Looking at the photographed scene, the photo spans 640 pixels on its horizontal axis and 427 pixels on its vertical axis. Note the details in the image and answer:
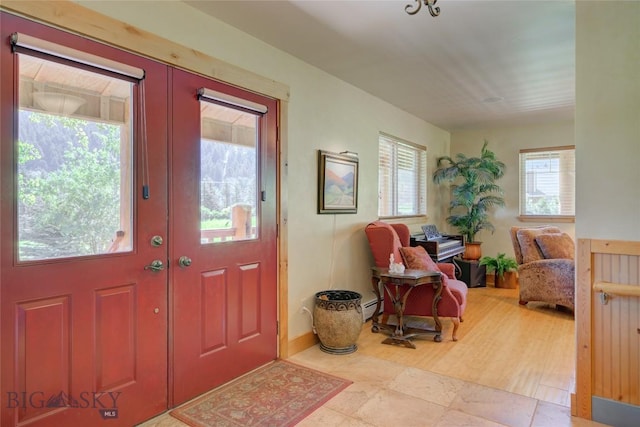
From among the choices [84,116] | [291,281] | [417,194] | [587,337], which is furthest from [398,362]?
[417,194]

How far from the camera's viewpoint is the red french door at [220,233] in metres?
2.31

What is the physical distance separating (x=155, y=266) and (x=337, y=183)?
193 cm

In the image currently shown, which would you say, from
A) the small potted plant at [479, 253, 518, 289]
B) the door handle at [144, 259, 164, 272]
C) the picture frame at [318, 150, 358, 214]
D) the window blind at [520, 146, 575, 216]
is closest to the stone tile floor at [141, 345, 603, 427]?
the door handle at [144, 259, 164, 272]

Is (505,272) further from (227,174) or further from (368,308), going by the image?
(227,174)

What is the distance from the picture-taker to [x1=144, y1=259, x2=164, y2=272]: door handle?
2.14m

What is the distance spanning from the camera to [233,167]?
A: 2645 millimetres

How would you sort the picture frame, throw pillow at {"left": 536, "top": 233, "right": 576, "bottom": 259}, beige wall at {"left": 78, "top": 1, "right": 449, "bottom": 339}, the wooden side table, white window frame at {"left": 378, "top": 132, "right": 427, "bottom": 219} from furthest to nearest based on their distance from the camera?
white window frame at {"left": 378, "top": 132, "right": 427, "bottom": 219} → throw pillow at {"left": 536, "top": 233, "right": 576, "bottom": 259} → the picture frame → the wooden side table → beige wall at {"left": 78, "top": 1, "right": 449, "bottom": 339}

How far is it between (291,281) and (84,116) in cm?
188

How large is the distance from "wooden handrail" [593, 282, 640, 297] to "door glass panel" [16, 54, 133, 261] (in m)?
2.65

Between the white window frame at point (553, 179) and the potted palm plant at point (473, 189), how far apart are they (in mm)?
355

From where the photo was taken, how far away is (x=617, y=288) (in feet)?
6.70

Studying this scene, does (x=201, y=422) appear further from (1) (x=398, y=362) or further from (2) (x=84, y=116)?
(2) (x=84, y=116)

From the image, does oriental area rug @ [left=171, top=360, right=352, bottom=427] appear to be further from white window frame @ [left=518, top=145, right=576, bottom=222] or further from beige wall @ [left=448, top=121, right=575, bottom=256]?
white window frame @ [left=518, top=145, right=576, bottom=222]

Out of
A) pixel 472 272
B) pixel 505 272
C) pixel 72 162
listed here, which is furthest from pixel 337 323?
pixel 505 272
